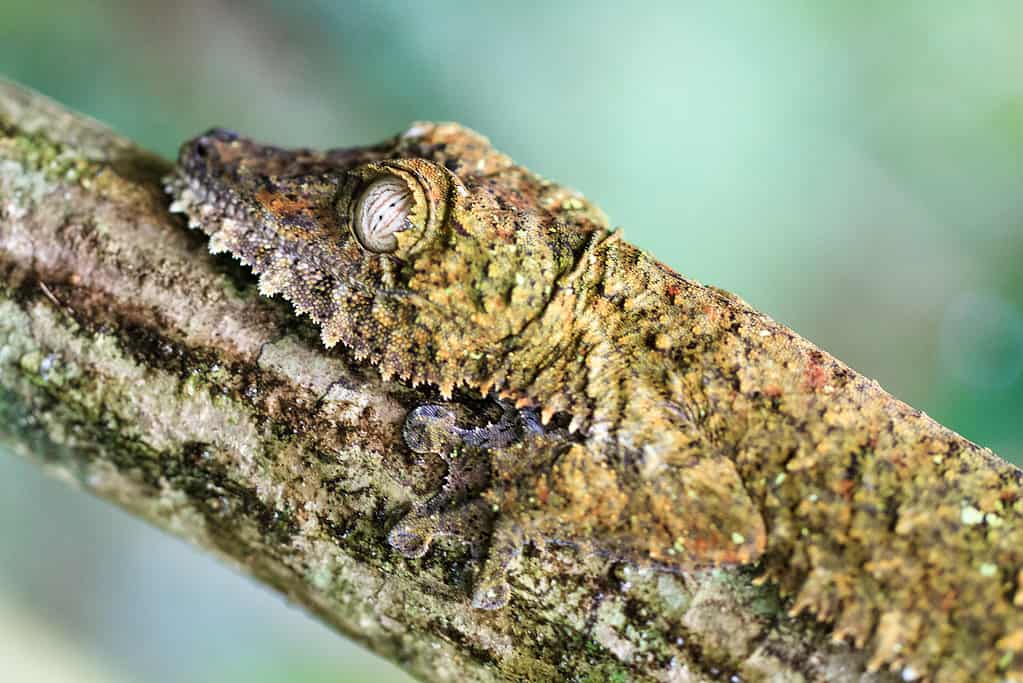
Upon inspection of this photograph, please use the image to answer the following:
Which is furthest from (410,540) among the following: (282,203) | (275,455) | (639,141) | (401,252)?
(639,141)

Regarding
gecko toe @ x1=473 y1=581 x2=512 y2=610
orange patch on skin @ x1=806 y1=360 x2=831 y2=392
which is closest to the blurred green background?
orange patch on skin @ x1=806 y1=360 x2=831 y2=392

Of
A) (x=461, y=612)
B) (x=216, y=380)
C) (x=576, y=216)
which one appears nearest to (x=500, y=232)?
(x=576, y=216)

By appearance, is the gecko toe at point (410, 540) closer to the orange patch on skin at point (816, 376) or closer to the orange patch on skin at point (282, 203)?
the orange patch on skin at point (282, 203)

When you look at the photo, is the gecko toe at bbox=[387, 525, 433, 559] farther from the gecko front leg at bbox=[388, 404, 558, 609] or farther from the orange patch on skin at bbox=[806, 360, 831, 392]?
the orange patch on skin at bbox=[806, 360, 831, 392]

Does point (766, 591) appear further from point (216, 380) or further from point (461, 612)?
point (216, 380)

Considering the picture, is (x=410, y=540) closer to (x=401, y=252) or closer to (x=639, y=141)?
(x=401, y=252)

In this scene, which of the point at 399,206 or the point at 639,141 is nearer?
the point at 399,206
